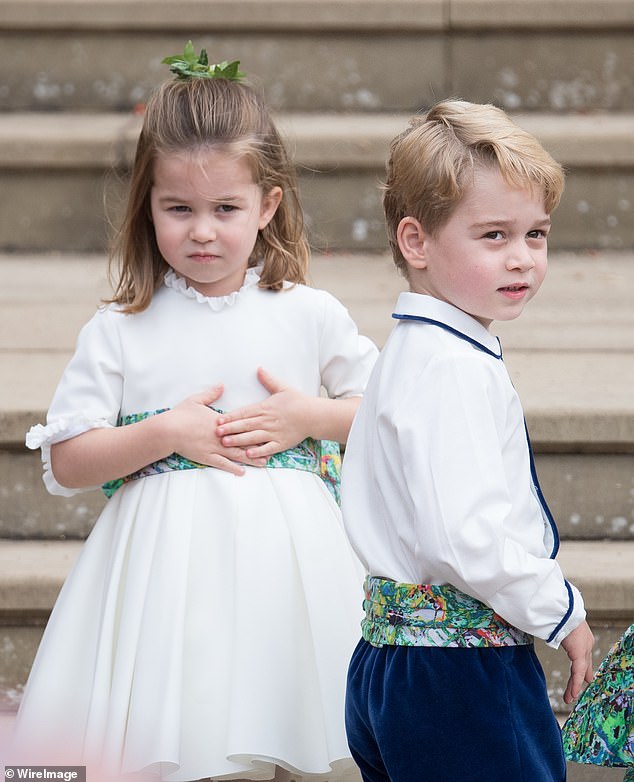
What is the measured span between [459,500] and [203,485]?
566mm

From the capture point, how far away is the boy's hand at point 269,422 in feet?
6.25

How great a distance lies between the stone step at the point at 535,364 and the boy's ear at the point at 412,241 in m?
0.96

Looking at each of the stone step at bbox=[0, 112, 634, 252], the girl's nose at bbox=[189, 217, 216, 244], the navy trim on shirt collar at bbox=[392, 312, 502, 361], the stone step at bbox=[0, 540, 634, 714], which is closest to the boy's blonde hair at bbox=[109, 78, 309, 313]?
the girl's nose at bbox=[189, 217, 216, 244]

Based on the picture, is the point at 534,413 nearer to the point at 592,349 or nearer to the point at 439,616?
the point at 592,349

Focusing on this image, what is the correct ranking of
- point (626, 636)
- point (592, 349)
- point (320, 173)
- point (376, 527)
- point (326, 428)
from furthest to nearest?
point (320, 173), point (592, 349), point (326, 428), point (626, 636), point (376, 527)

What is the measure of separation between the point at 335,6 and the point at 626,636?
2.37 metres

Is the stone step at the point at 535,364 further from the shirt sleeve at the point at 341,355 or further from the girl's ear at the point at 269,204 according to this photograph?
the girl's ear at the point at 269,204

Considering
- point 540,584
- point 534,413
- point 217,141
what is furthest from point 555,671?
point 217,141

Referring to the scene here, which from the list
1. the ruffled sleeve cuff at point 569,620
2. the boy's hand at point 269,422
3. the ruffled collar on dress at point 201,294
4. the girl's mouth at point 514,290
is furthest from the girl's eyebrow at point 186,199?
the ruffled sleeve cuff at point 569,620

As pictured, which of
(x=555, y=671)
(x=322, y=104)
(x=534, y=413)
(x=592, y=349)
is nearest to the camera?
(x=555, y=671)

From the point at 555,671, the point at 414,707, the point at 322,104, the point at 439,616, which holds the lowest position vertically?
the point at 555,671

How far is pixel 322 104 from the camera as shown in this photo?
368 centimetres

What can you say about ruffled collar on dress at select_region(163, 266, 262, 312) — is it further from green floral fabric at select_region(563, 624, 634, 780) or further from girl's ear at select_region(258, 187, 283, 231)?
green floral fabric at select_region(563, 624, 634, 780)

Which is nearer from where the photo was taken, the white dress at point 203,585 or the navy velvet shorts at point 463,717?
the navy velvet shorts at point 463,717
